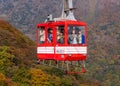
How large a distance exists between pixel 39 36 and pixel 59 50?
272cm

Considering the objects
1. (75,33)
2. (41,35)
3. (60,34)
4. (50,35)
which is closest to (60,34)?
(60,34)

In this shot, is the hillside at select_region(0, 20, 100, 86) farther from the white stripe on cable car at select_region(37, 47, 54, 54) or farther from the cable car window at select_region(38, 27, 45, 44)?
the cable car window at select_region(38, 27, 45, 44)

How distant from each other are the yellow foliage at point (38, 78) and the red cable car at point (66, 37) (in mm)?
5880

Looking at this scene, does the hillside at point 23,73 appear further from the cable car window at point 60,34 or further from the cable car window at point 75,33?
the cable car window at point 75,33

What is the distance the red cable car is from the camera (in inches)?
1093

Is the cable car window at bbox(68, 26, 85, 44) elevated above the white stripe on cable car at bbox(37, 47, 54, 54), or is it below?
above

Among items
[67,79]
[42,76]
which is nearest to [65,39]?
[42,76]

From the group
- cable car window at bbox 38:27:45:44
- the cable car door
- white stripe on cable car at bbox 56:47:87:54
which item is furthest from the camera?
cable car window at bbox 38:27:45:44

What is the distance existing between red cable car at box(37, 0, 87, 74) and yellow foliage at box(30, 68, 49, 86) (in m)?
5.88

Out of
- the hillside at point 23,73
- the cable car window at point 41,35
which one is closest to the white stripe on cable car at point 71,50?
the cable car window at point 41,35

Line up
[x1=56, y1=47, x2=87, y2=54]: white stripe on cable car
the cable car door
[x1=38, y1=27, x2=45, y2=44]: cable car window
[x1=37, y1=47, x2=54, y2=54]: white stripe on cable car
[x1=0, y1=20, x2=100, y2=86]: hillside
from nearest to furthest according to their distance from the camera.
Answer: [x1=56, y1=47, x2=87, y2=54]: white stripe on cable car
the cable car door
[x1=37, y1=47, x2=54, y2=54]: white stripe on cable car
[x1=38, y1=27, x2=45, y2=44]: cable car window
[x1=0, y1=20, x2=100, y2=86]: hillside

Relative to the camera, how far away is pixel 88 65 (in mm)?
195875

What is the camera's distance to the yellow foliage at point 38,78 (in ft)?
115

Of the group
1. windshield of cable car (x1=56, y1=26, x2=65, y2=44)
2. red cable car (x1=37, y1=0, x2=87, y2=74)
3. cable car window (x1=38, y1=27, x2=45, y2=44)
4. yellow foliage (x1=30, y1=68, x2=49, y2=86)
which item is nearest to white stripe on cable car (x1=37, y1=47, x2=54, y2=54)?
red cable car (x1=37, y1=0, x2=87, y2=74)
